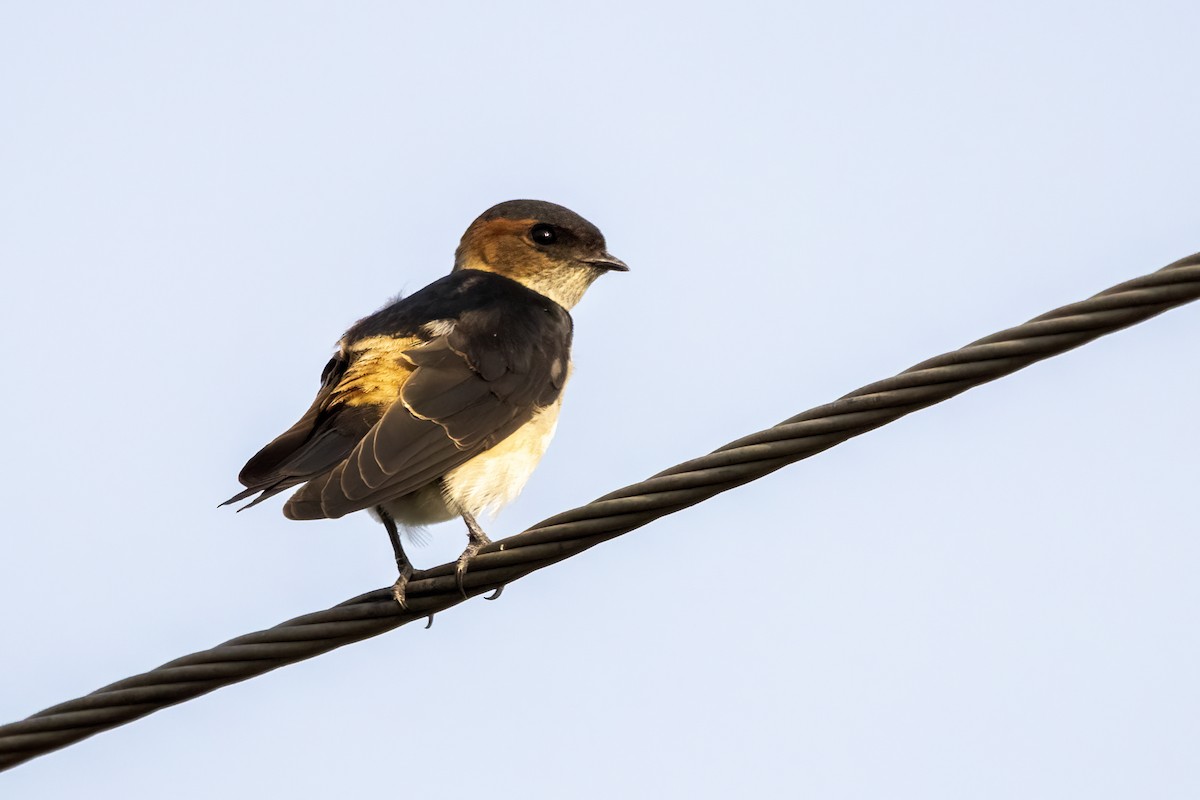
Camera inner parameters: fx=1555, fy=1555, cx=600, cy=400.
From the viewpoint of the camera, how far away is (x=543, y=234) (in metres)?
8.11

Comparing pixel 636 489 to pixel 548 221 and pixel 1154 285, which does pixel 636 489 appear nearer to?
pixel 1154 285

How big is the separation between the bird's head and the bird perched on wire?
0.67 m

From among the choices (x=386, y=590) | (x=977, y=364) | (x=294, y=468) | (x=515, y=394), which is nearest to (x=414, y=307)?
(x=515, y=394)

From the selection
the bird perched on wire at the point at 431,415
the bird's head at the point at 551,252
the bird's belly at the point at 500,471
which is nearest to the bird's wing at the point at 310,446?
the bird perched on wire at the point at 431,415

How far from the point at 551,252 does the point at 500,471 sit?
2195 mm

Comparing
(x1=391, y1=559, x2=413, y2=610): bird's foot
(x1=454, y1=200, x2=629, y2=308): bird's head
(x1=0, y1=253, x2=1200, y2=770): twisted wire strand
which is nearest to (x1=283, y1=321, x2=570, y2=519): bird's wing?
(x1=391, y1=559, x2=413, y2=610): bird's foot

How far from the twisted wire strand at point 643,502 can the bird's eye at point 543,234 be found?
373cm

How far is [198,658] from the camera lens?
413 cm

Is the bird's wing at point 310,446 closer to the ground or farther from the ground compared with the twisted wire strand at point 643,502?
farther from the ground

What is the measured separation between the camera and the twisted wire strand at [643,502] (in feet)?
11.6

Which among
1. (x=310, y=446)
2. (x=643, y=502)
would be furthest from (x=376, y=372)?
(x=643, y=502)

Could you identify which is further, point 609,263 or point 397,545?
point 609,263

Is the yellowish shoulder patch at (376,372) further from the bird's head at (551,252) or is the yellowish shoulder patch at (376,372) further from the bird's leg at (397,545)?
the bird's head at (551,252)

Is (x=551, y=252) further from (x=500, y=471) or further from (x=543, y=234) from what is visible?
(x=500, y=471)
